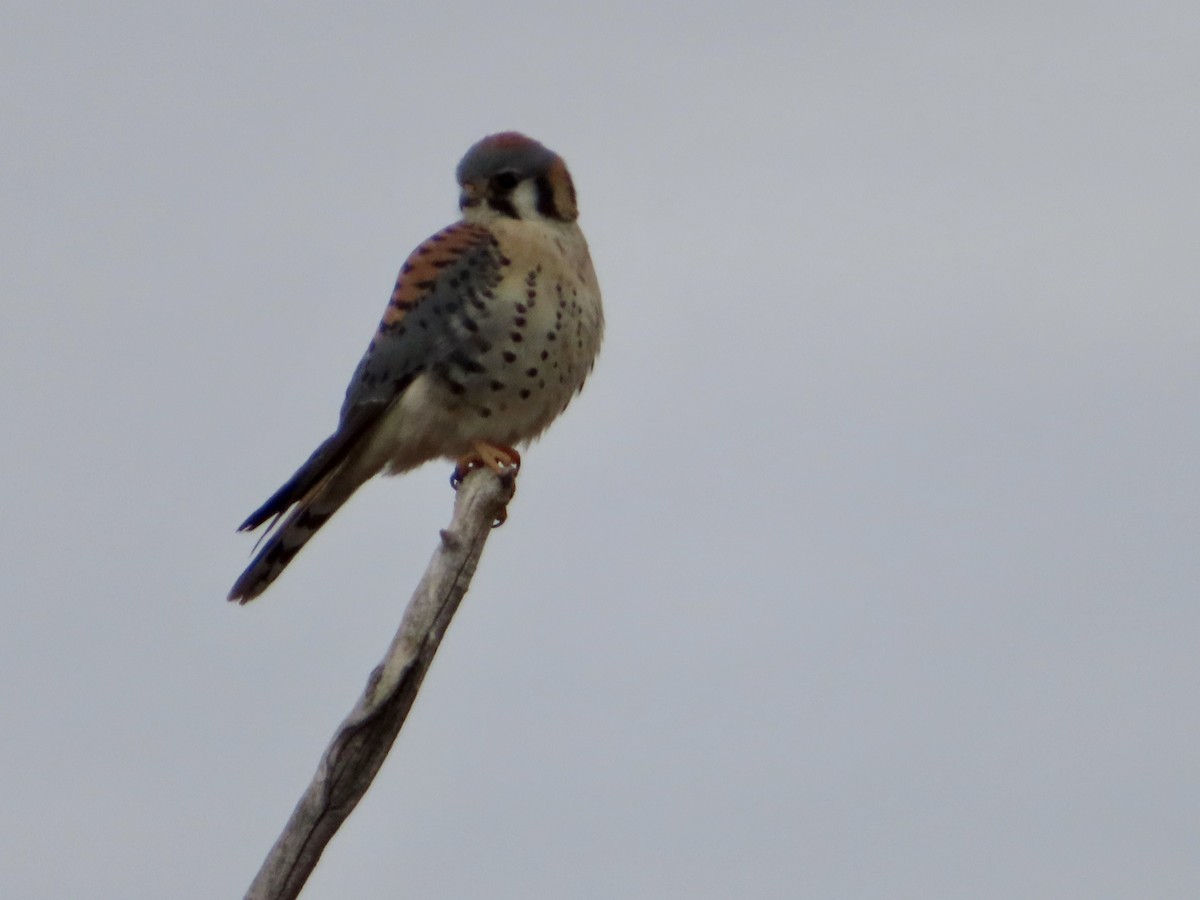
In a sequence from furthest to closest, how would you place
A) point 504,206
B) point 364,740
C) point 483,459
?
point 504,206 < point 483,459 < point 364,740

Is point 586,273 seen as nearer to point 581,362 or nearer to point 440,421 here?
point 581,362

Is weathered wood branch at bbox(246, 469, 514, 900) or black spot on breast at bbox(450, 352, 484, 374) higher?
black spot on breast at bbox(450, 352, 484, 374)

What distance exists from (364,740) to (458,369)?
8.08 feet

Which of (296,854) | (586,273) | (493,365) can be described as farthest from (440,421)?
(296,854)

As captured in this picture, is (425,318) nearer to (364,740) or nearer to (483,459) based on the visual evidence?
(483,459)

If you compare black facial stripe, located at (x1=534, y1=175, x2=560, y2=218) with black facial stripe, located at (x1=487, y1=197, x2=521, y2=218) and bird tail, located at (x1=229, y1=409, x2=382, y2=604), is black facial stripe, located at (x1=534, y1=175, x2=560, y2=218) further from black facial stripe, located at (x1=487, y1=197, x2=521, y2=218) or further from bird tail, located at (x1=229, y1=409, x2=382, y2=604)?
bird tail, located at (x1=229, y1=409, x2=382, y2=604)

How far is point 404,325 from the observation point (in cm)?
669

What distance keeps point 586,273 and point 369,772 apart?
3.02 metres

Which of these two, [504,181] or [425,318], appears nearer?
[425,318]

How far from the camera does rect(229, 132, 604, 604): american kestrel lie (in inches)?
258

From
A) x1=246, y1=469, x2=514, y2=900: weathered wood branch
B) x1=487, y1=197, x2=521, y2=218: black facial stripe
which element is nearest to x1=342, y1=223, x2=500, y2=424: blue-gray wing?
x1=487, y1=197, x2=521, y2=218: black facial stripe

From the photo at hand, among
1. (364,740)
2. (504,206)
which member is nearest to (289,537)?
(504,206)

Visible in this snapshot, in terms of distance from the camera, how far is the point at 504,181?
7094 mm

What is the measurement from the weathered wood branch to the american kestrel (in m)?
1.87
